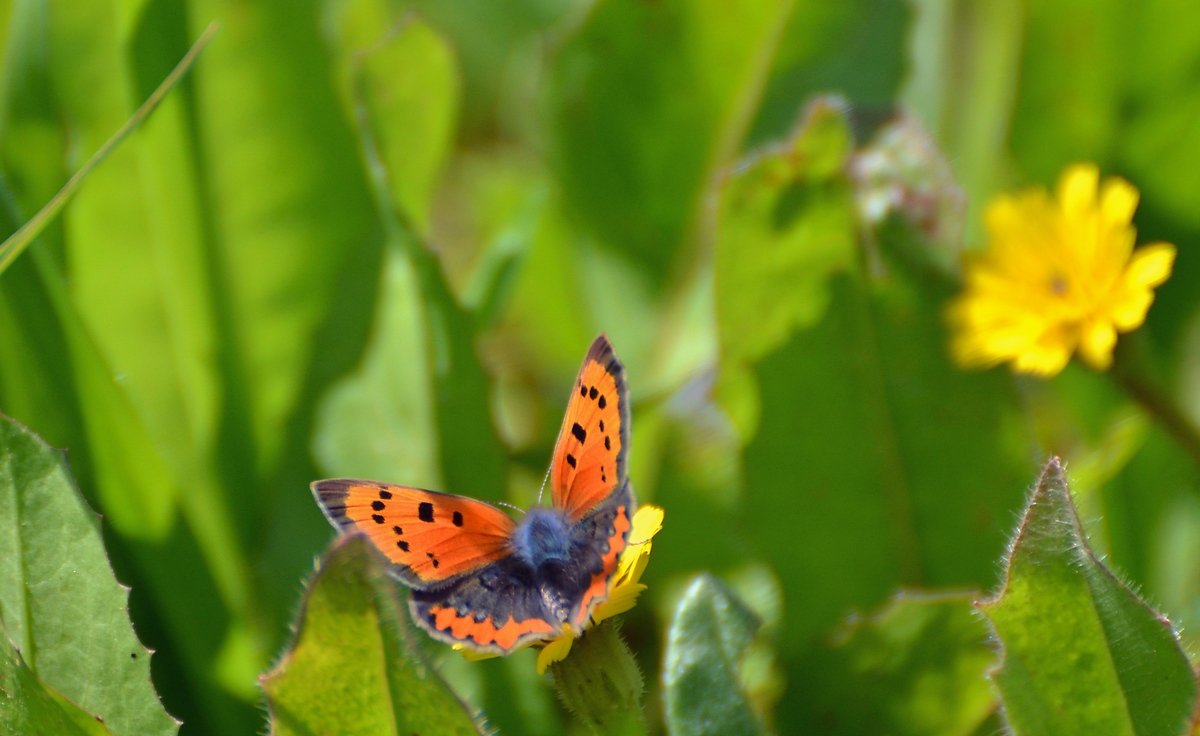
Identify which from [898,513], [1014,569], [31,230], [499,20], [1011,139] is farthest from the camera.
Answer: [499,20]

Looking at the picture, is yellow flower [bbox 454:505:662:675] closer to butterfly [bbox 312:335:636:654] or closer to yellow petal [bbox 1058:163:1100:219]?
butterfly [bbox 312:335:636:654]

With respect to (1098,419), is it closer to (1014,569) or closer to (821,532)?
(821,532)

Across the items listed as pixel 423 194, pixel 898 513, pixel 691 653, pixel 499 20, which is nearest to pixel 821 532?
pixel 898 513

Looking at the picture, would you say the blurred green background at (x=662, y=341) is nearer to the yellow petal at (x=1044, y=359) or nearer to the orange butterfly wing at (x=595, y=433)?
the yellow petal at (x=1044, y=359)

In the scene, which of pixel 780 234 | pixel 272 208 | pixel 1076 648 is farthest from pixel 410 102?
pixel 1076 648

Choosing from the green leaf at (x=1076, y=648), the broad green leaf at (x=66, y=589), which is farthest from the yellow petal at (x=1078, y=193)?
A: the broad green leaf at (x=66, y=589)

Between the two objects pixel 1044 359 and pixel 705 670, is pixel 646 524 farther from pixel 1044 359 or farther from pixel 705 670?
pixel 1044 359

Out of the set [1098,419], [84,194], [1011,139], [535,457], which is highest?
[1011,139]
